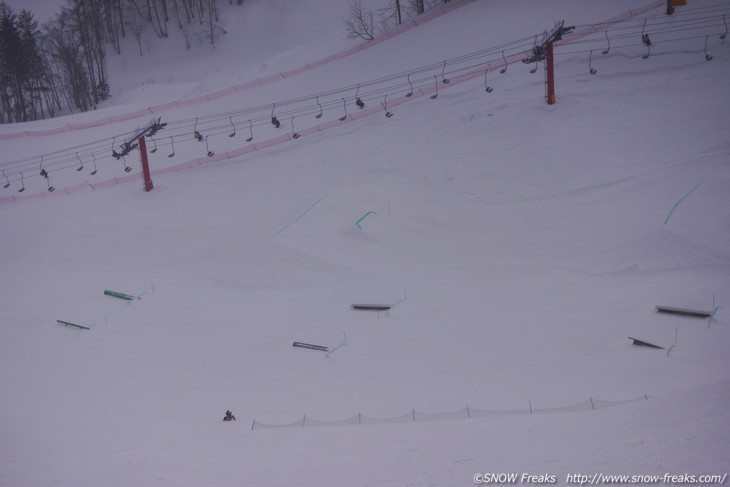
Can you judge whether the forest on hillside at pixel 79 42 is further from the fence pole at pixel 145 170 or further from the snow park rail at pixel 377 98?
the fence pole at pixel 145 170

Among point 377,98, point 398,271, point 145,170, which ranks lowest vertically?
point 398,271

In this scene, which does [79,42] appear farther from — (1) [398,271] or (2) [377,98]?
(1) [398,271]

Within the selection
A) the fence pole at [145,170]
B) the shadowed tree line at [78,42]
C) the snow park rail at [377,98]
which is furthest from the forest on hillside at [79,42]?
the fence pole at [145,170]

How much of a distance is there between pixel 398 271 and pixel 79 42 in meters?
35.0

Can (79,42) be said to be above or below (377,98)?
above

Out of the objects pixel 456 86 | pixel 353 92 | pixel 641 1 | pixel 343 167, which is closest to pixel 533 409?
pixel 343 167

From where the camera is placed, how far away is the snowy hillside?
25.6 feet

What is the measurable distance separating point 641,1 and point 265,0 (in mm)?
25078

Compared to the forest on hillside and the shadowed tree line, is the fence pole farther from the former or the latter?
the shadowed tree line

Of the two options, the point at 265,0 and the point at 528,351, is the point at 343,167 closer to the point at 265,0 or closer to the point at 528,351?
the point at 528,351

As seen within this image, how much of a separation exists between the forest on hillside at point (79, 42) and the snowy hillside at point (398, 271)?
46.6 ft

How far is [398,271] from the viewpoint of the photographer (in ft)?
47.6

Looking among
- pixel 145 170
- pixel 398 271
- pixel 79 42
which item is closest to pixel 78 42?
pixel 79 42

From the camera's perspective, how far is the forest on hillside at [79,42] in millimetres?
36281
